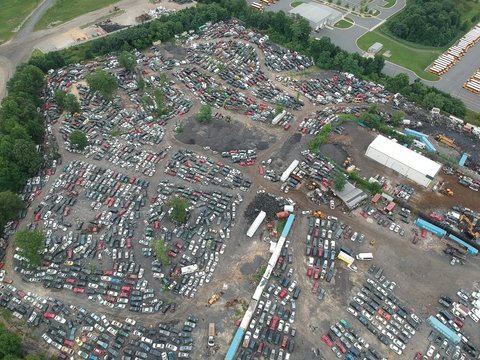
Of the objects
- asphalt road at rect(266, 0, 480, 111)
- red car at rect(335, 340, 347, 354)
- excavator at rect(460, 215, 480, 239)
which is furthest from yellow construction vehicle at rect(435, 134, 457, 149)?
red car at rect(335, 340, 347, 354)

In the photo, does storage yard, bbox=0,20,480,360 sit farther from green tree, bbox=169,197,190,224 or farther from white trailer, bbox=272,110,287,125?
green tree, bbox=169,197,190,224

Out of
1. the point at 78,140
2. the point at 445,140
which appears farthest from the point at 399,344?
the point at 78,140

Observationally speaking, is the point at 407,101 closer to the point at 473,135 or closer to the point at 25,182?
the point at 473,135

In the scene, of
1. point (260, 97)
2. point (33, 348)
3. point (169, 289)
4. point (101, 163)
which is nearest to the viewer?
point (33, 348)

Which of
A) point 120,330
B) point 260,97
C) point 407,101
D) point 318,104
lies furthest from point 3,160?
point 407,101

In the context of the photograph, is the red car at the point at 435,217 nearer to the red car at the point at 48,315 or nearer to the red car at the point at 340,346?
the red car at the point at 340,346

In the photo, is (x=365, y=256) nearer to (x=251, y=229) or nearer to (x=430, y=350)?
(x=430, y=350)
